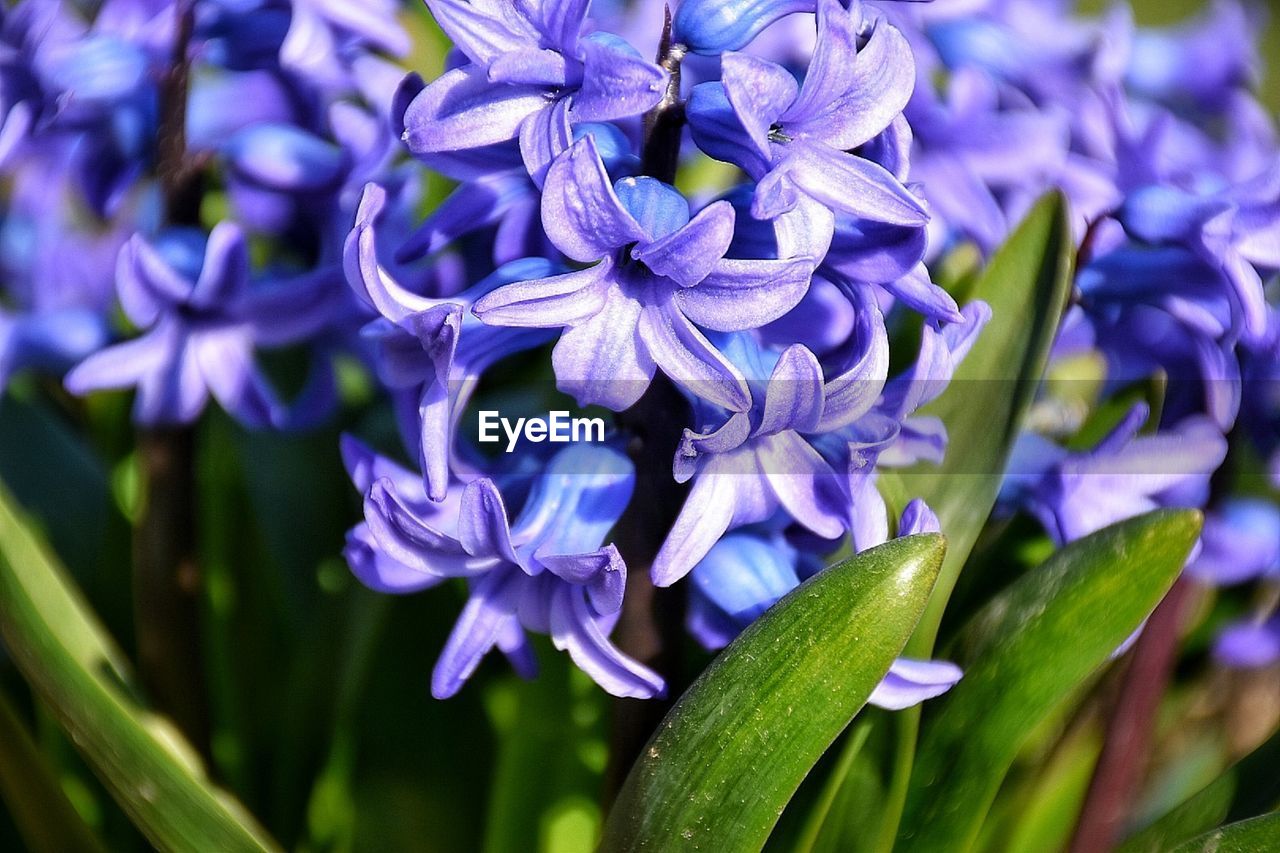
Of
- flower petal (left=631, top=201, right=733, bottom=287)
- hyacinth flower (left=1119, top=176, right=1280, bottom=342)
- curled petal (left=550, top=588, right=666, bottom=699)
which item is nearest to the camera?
flower petal (left=631, top=201, right=733, bottom=287)

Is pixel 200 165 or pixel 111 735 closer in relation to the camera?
pixel 111 735

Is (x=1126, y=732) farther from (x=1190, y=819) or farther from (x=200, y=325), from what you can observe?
(x=200, y=325)

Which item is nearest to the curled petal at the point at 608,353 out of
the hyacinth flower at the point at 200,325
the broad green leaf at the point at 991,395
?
the broad green leaf at the point at 991,395

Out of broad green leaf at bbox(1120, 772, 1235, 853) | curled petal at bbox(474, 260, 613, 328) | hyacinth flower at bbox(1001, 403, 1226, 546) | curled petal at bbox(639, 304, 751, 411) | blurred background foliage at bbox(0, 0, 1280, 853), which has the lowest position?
blurred background foliage at bbox(0, 0, 1280, 853)

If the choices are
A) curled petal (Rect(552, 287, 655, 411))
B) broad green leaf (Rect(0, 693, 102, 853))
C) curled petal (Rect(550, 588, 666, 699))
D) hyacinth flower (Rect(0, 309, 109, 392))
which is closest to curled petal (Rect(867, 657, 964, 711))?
curled petal (Rect(550, 588, 666, 699))

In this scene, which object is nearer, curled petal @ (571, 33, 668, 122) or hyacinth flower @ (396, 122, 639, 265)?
curled petal @ (571, 33, 668, 122)

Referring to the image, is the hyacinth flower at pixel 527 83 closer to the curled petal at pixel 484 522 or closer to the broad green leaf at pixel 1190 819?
the curled petal at pixel 484 522

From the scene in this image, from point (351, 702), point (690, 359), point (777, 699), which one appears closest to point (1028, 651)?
point (777, 699)

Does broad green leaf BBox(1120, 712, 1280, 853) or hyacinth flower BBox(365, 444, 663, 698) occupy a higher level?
hyacinth flower BBox(365, 444, 663, 698)

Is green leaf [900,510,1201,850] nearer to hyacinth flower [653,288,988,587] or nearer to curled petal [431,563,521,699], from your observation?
hyacinth flower [653,288,988,587]
